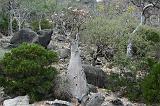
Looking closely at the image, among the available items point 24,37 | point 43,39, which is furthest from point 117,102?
point 24,37

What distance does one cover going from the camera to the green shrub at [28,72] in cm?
1588

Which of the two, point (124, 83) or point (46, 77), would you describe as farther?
point (124, 83)

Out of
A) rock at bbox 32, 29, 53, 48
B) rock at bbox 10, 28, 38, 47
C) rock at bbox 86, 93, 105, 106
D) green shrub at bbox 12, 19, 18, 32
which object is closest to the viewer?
rock at bbox 86, 93, 105, 106

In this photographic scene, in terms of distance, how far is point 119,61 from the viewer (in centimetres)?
2014

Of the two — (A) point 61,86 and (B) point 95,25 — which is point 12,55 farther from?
(B) point 95,25

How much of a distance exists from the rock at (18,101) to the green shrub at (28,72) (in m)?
0.30

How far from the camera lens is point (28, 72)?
16.0 meters

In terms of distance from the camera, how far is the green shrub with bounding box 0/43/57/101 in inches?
625

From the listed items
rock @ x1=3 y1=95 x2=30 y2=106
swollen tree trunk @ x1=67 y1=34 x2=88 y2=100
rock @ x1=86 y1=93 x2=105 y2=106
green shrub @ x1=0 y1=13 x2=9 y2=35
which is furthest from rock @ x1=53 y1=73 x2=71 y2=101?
green shrub @ x1=0 y1=13 x2=9 y2=35

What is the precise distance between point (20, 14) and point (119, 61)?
3133 centimetres

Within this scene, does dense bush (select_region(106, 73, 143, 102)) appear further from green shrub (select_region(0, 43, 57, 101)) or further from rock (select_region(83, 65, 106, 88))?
green shrub (select_region(0, 43, 57, 101))

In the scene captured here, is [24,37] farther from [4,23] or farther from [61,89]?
[61,89]

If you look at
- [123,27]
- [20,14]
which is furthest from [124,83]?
[20,14]

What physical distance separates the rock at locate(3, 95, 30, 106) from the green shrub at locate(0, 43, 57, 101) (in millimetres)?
300
